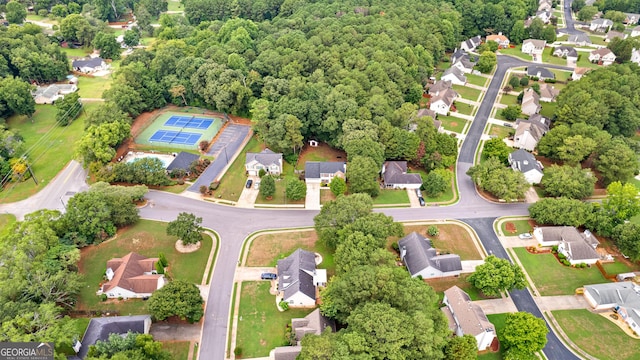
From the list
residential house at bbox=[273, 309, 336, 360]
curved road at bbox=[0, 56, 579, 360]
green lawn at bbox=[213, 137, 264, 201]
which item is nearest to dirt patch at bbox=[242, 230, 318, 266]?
curved road at bbox=[0, 56, 579, 360]

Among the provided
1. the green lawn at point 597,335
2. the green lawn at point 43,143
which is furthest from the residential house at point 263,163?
the green lawn at point 597,335

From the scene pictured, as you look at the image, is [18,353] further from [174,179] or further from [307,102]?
[307,102]

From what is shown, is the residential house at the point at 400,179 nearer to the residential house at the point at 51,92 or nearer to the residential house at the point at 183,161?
the residential house at the point at 183,161

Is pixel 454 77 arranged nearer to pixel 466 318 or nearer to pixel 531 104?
pixel 531 104

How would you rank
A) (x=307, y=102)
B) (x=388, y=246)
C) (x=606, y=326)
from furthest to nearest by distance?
1. (x=307, y=102)
2. (x=388, y=246)
3. (x=606, y=326)

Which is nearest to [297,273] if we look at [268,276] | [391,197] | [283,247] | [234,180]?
[268,276]

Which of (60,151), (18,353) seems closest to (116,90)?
(60,151)
